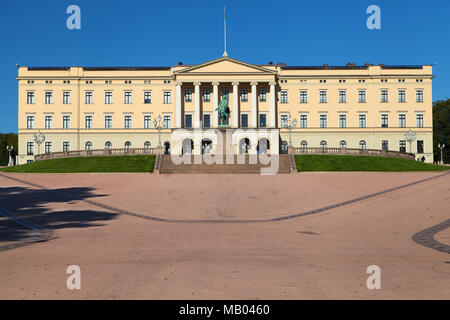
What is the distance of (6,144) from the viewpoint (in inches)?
4560

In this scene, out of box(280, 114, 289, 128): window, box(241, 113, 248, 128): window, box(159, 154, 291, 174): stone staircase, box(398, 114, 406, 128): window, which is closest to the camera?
box(159, 154, 291, 174): stone staircase

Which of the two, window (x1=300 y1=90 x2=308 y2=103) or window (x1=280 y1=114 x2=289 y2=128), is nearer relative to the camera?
window (x1=280 y1=114 x2=289 y2=128)

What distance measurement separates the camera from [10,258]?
10.4 metres

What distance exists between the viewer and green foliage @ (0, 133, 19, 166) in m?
109

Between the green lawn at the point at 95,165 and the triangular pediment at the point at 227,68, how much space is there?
76.3 ft

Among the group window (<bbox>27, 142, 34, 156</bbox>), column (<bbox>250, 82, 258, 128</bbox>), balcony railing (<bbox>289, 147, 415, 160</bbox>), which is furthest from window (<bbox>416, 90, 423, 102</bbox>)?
window (<bbox>27, 142, 34, 156</bbox>)

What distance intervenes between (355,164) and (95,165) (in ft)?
106

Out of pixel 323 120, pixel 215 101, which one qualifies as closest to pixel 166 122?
pixel 215 101

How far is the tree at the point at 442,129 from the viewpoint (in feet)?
311

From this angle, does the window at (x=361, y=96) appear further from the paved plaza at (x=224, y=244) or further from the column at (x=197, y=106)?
the paved plaza at (x=224, y=244)

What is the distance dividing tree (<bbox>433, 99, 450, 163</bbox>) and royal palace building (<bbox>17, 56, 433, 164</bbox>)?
21343 mm

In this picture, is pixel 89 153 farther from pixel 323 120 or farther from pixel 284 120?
pixel 323 120

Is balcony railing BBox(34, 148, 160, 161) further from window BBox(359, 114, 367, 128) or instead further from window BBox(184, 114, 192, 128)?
window BBox(359, 114, 367, 128)

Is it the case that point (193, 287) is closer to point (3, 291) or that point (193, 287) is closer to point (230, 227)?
point (3, 291)
